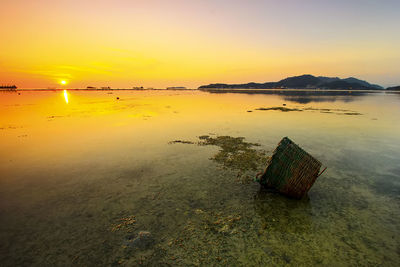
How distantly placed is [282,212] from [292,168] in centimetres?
132

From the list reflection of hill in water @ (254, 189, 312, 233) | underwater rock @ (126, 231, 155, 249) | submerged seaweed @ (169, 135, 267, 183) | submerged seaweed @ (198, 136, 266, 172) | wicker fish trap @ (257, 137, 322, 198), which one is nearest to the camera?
underwater rock @ (126, 231, 155, 249)

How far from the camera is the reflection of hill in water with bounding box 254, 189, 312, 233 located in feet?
16.2

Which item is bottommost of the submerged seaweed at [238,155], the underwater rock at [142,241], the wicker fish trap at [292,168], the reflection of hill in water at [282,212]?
the reflection of hill in water at [282,212]

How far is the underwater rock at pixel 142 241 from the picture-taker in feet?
14.2

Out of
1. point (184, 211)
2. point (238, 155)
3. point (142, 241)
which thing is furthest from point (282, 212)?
point (238, 155)

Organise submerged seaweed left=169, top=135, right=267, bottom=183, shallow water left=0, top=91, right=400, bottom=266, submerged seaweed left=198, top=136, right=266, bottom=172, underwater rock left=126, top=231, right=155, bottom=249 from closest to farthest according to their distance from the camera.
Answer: shallow water left=0, top=91, right=400, bottom=266 < underwater rock left=126, top=231, right=155, bottom=249 < submerged seaweed left=169, top=135, right=267, bottom=183 < submerged seaweed left=198, top=136, right=266, bottom=172

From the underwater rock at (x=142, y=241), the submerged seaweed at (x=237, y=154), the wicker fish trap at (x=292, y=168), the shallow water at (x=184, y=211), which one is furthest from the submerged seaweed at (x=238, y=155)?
the underwater rock at (x=142, y=241)

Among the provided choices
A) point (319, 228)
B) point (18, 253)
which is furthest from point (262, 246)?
point (18, 253)

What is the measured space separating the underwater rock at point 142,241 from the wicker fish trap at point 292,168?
3926mm

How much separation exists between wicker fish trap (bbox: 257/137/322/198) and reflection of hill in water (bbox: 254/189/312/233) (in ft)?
1.06

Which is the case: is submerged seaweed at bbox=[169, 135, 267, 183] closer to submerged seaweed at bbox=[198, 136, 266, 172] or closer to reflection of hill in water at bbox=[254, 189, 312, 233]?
submerged seaweed at bbox=[198, 136, 266, 172]

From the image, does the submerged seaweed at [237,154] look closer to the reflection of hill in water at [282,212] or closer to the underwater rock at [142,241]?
the reflection of hill in water at [282,212]

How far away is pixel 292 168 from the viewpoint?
591 centimetres

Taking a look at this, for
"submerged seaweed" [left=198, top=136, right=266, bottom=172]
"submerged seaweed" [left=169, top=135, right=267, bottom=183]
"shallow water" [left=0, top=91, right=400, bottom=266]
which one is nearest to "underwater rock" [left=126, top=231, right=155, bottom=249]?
"shallow water" [left=0, top=91, right=400, bottom=266]
